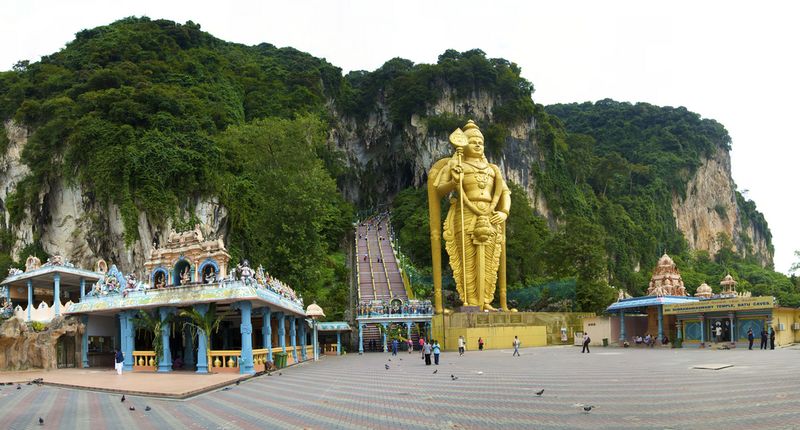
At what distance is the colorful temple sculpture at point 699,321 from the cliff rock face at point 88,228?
21663 millimetres

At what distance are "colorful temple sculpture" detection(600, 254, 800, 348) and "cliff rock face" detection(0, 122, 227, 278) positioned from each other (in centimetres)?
2166

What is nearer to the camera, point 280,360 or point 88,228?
point 280,360

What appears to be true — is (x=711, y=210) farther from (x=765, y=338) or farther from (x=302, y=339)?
(x=302, y=339)

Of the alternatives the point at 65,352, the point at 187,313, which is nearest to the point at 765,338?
the point at 187,313

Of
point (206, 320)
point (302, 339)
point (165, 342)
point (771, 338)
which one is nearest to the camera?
point (206, 320)

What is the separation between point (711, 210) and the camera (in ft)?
307

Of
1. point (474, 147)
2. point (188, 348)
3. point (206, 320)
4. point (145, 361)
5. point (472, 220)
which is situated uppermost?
point (474, 147)

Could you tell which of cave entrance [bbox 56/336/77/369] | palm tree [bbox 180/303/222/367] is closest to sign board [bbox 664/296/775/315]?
palm tree [bbox 180/303/222/367]

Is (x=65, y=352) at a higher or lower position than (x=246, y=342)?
lower

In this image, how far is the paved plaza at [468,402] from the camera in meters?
9.89

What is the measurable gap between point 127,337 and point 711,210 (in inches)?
3420

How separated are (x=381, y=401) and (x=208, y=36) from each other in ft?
186

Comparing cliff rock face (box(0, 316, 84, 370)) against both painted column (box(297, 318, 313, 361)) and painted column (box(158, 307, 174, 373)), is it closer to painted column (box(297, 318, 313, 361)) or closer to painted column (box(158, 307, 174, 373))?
painted column (box(158, 307, 174, 373))

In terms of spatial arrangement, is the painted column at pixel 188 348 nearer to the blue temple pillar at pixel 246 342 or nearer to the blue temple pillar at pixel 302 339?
the blue temple pillar at pixel 246 342
